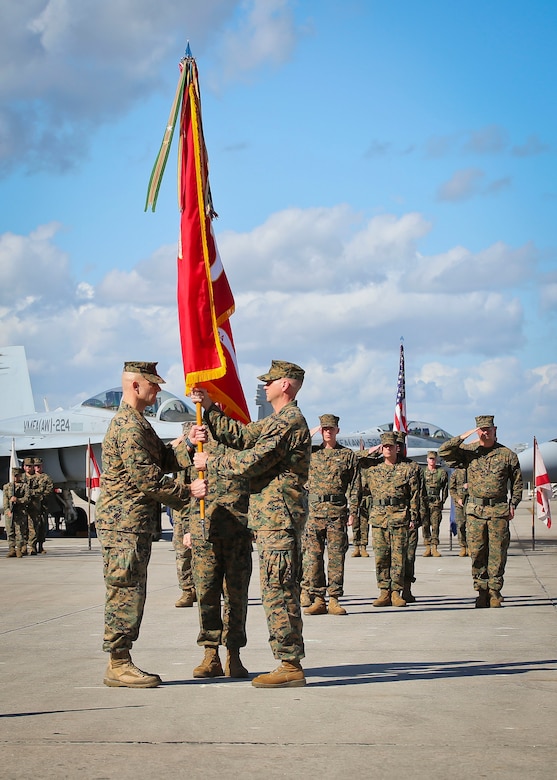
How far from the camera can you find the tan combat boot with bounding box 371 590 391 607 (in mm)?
11461

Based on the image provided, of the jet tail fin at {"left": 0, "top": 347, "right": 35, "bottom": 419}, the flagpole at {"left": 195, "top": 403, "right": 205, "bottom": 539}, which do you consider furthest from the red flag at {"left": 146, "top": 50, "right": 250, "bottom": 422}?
the jet tail fin at {"left": 0, "top": 347, "right": 35, "bottom": 419}

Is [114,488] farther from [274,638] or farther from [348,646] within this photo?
[348,646]

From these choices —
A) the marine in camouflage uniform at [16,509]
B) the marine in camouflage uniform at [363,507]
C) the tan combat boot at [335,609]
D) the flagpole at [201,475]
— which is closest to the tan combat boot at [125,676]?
the flagpole at [201,475]

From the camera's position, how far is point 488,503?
37.1 feet

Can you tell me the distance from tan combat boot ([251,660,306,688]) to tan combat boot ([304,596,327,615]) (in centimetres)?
438

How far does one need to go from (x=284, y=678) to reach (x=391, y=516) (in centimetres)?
542

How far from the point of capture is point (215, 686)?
655 cm

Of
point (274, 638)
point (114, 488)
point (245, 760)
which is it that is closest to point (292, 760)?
point (245, 760)

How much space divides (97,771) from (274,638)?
223 centimetres

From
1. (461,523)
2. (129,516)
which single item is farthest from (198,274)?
(461,523)

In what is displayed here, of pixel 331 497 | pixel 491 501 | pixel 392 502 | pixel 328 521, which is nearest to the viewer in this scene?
pixel 491 501

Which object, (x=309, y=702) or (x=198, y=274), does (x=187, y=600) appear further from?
(x=309, y=702)

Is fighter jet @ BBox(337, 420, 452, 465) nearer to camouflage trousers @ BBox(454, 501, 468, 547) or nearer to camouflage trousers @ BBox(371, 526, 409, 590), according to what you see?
camouflage trousers @ BBox(454, 501, 468, 547)

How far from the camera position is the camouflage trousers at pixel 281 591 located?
6.52 m
